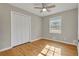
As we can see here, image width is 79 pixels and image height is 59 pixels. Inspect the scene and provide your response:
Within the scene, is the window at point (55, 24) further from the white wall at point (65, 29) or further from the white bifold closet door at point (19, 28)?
the white bifold closet door at point (19, 28)

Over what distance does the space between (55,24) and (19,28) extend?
2.10ft

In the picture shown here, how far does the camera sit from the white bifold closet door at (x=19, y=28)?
1094 millimetres

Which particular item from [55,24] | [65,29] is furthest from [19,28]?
[65,29]

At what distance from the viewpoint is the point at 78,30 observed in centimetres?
92

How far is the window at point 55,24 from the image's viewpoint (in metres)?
1.10

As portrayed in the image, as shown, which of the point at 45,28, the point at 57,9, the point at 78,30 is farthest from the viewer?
the point at 45,28

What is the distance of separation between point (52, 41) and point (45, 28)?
10.8 inches

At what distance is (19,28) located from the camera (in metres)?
1.12

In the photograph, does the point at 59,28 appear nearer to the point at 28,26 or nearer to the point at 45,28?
the point at 45,28

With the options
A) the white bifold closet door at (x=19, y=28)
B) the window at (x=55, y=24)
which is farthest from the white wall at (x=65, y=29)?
the white bifold closet door at (x=19, y=28)

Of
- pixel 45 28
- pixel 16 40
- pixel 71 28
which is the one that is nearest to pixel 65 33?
pixel 71 28

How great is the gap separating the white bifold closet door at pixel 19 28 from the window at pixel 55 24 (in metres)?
0.40

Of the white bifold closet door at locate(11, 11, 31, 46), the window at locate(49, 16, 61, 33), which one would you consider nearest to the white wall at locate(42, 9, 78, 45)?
the window at locate(49, 16, 61, 33)

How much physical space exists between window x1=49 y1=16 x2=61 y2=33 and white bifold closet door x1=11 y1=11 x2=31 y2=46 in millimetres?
401
